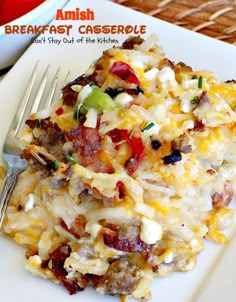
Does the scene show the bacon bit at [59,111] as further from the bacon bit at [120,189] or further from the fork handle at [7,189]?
the bacon bit at [120,189]

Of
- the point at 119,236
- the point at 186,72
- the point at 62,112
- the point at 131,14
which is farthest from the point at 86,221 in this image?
the point at 131,14

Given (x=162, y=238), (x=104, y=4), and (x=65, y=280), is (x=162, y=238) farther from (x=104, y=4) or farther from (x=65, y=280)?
(x=104, y=4)

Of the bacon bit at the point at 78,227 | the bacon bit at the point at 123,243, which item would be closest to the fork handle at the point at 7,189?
the bacon bit at the point at 78,227

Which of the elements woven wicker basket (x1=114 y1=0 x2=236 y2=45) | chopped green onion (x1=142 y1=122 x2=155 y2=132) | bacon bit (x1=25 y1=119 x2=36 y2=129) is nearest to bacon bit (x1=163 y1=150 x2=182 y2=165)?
chopped green onion (x1=142 y1=122 x2=155 y2=132)

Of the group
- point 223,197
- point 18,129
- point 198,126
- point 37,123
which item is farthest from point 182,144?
point 18,129

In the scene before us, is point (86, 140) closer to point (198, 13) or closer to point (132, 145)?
point (132, 145)
